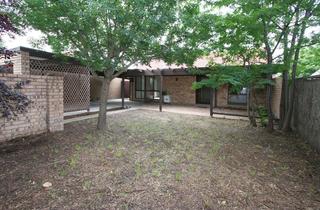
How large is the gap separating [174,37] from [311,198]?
4399 mm

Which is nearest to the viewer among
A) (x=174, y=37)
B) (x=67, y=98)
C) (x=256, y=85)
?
(x=174, y=37)

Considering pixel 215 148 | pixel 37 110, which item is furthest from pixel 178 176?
pixel 37 110

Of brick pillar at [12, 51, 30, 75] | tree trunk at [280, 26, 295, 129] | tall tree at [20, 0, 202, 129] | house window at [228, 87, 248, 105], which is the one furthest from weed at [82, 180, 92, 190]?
house window at [228, 87, 248, 105]

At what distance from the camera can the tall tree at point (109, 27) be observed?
395cm

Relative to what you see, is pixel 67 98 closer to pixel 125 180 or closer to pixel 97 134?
pixel 97 134

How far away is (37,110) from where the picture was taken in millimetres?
4695

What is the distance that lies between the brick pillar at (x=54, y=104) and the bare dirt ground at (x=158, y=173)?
0.43m

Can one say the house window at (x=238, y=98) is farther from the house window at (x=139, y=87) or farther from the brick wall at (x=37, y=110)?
the brick wall at (x=37, y=110)

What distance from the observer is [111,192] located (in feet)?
8.23

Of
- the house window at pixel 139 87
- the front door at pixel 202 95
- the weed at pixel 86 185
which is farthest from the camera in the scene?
Result: the house window at pixel 139 87

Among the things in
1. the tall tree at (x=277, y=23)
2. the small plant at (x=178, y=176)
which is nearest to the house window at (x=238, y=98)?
the tall tree at (x=277, y=23)

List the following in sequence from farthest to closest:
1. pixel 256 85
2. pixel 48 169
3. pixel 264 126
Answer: pixel 264 126 < pixel 256 85 < pixel 48 169

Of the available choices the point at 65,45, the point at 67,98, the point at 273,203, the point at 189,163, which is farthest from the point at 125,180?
the point at 67,98

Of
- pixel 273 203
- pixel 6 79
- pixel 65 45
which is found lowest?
pixel 273 203
